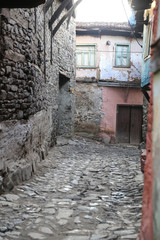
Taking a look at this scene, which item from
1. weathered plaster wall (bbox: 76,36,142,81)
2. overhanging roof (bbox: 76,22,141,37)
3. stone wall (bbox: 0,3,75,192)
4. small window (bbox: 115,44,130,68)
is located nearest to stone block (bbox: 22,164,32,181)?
stone wall (bbox: 0,3,75,192)

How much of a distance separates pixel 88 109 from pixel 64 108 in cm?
274

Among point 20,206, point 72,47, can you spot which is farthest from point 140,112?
point 20,206

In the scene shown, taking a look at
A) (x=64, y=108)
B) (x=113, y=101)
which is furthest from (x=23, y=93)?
(x=113, y=101)

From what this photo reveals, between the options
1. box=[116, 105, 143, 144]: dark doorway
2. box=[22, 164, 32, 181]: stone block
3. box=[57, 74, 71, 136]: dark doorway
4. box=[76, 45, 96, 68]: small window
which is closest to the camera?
box=[22, 164, 32, 181]: stone block

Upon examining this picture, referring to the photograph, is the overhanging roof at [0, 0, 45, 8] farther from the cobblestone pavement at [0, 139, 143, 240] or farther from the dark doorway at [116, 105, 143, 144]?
the dark doorway at [116, 105, 143, 144]

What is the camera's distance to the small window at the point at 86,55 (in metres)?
12.7

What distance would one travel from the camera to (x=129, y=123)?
42.5ft

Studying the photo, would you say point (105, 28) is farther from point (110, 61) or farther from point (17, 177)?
point (17, 177)

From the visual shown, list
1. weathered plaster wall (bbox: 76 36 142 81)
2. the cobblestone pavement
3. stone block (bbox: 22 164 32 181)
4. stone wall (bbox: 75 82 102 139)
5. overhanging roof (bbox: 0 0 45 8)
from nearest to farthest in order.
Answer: the cobblestone pavement
overhanging roof (bbox: 0 0 45 8)
stone block (bbox: 22 164 32 181)
weathered plaster wall (bbox: 76 36 142 81)
stone wall (bbox: 75 82 102 139)

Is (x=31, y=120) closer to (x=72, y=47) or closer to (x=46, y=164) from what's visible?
(x=46, y=164)

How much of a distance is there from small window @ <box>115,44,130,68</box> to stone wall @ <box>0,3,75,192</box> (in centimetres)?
562

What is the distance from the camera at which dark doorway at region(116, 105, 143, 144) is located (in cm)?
1291

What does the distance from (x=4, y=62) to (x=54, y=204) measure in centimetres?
229

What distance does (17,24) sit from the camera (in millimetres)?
4438
